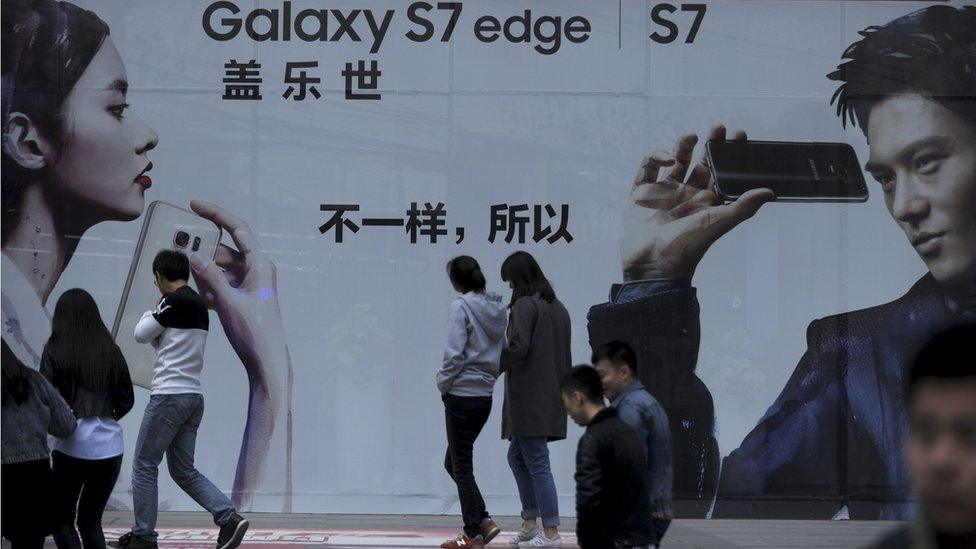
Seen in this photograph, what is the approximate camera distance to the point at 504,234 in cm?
946

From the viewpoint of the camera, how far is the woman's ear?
936 cm

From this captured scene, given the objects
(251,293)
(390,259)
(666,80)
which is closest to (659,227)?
(666,80)

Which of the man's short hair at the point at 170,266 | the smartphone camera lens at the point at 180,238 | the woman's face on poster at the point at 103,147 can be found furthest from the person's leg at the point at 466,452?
the woman's face on poster at the point at 103,147

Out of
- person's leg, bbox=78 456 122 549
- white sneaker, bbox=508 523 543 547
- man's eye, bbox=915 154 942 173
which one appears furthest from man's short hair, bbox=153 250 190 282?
man's eye, bbox=915 154 942 173

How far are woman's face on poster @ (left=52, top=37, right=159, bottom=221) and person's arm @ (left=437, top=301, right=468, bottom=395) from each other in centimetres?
305

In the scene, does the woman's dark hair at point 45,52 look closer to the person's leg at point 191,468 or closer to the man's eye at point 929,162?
the person's leg at point 191,468

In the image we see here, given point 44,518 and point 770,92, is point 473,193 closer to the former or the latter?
point 770,92

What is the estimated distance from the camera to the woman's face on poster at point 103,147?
9438 millimetres

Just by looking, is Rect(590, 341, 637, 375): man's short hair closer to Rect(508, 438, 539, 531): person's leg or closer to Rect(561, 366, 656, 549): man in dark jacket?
Rect(561, 366, 656, 549): man in dark jacket

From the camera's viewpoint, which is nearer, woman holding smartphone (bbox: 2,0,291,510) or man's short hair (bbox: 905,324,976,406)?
man's short hair (bbox: 905,324,976,406)

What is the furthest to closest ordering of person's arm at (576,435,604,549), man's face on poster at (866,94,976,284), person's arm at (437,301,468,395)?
man's face on poster at (866,94,976,284)
person's arm at (437,301,468,395)
person's arm at (576,435,604,549)

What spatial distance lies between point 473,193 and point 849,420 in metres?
3.32

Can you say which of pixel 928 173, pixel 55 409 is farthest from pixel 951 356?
pixel 928 173

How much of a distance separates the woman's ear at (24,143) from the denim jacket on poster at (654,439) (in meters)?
5.72
